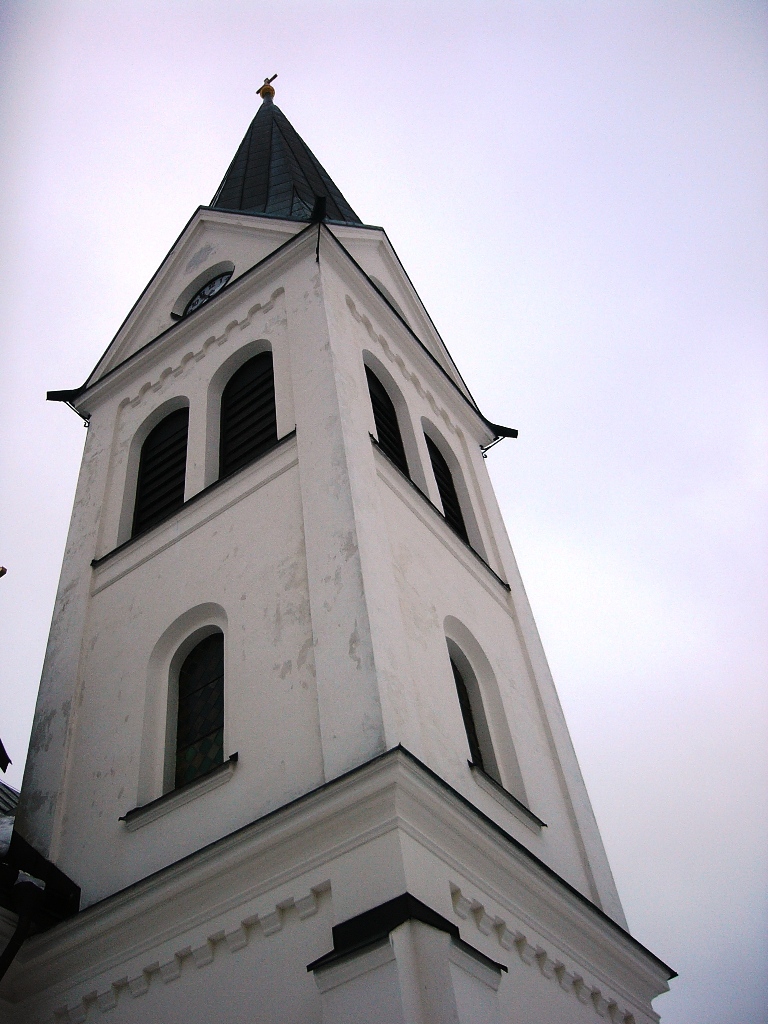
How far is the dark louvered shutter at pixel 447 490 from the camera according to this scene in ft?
45.5

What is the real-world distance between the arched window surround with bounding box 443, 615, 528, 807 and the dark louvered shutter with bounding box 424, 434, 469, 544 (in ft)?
7.67

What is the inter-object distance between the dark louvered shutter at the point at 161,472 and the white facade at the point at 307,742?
7.9 inches

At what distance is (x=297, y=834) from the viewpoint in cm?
745

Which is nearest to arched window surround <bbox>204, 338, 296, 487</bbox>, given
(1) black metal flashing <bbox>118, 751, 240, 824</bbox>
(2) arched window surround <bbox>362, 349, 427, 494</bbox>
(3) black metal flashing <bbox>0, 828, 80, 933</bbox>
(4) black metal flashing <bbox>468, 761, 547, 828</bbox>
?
(2) arched window surround <bbox>362, 349, 427, 494</bbox>

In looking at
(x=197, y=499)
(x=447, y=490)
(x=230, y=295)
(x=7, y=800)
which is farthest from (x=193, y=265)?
(x=7, y=800)

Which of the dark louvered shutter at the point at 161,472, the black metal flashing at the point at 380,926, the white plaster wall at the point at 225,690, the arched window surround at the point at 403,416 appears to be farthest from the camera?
the arched window surround at the point at 403,416

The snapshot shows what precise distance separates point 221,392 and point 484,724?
6094 millimetres

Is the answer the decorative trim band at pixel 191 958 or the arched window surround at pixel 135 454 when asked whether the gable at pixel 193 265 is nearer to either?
the arched window surround at pixel 135 454

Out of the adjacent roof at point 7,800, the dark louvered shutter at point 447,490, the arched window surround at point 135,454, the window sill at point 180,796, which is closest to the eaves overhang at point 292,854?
the window sill at point 180,796

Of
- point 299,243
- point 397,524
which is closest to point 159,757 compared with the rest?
point 397,524

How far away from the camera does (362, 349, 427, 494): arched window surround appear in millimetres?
13430

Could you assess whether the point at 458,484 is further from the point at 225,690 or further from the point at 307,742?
the point at 307,742

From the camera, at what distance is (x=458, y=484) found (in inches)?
589

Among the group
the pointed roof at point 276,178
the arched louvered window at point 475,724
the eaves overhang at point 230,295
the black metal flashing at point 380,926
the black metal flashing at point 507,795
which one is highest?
the pointed roof at point 276,178
